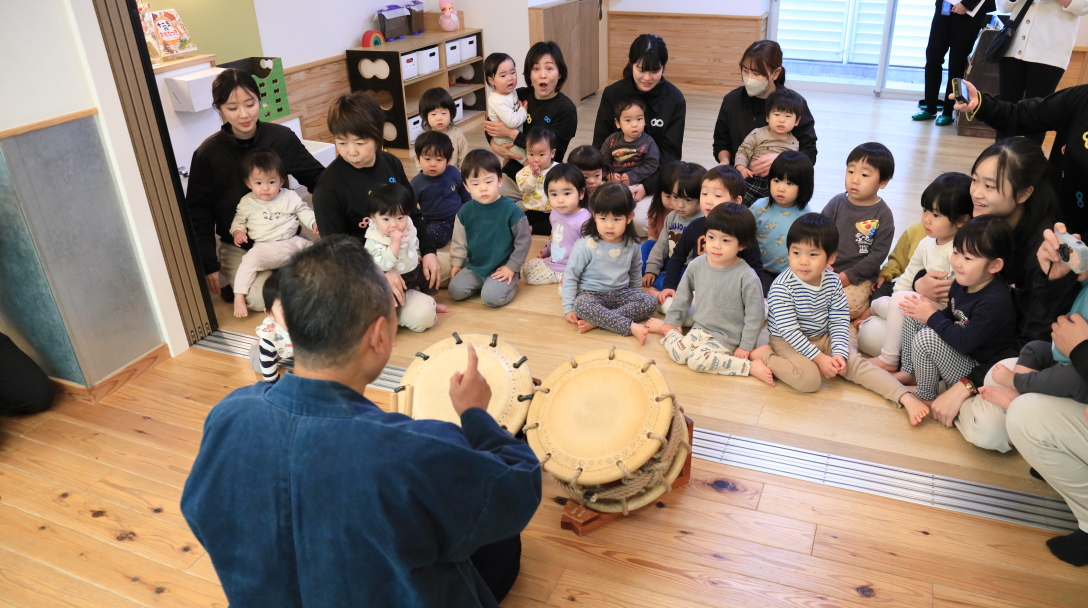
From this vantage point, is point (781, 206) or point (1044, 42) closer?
point (781, 206)

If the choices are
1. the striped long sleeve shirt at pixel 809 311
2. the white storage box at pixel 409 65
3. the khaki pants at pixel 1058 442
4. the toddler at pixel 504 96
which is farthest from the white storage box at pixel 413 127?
the khaki pants at pixel 1058 442

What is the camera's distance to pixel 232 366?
3109 mm

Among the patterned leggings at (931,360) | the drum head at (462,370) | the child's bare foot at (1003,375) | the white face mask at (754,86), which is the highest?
the white face mask at (754,86)

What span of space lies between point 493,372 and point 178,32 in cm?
290

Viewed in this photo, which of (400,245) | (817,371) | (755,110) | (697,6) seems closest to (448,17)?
(697,6)

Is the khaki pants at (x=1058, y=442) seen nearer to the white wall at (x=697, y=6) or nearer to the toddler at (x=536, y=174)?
the toddler at (x=536, y=174)

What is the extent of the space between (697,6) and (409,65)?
2.85m

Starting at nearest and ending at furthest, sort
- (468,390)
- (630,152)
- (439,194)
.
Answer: (468,390) → (439,194) → (630,152)

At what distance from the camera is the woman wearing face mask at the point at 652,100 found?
4066 millimetres

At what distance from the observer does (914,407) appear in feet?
8.50

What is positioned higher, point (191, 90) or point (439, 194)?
point (191, 90)

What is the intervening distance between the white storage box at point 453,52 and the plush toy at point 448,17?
0.54 ft

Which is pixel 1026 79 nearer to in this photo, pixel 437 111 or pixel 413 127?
pixel 437 111

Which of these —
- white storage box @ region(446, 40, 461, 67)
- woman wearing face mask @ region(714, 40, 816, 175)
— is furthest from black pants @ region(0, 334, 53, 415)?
white storage box @ region(446, 40, 461, 67)
